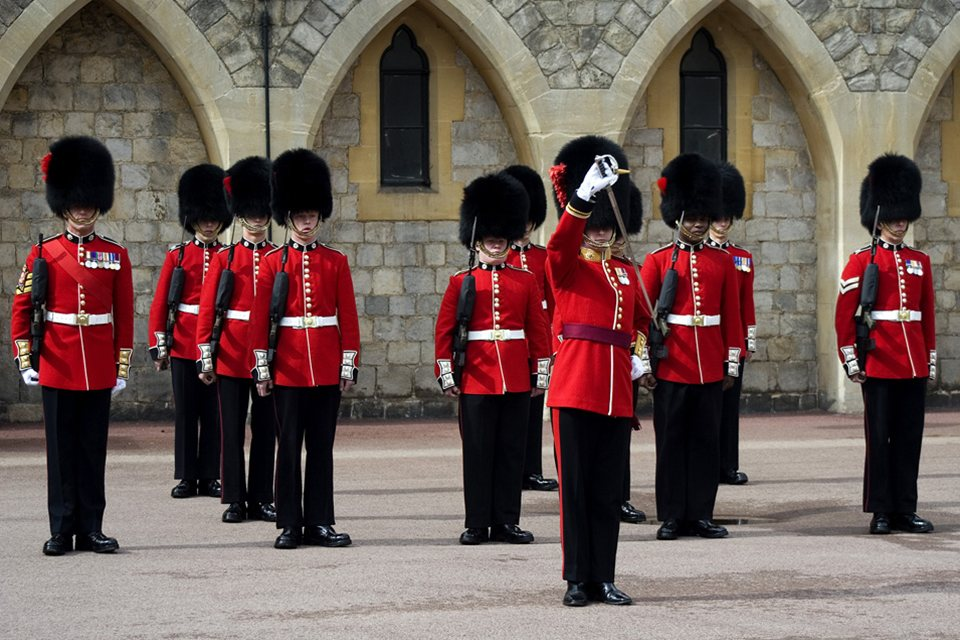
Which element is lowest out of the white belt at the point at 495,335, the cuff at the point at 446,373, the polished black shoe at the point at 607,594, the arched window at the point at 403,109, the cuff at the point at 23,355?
the polished black shoe at the point at 607,594

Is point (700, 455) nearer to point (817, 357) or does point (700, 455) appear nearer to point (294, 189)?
point (294, 189)

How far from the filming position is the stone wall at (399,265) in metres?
13.1

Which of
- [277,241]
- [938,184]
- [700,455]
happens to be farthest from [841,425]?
[700,455]

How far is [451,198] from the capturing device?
1318 centimetres

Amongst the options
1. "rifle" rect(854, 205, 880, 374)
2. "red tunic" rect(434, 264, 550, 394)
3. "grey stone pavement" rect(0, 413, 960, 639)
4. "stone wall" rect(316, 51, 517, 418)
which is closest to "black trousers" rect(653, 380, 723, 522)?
"grey stone pavement" rect(0, 413, 960, 639)

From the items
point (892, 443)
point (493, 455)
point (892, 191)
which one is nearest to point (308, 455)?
point (493, 455)

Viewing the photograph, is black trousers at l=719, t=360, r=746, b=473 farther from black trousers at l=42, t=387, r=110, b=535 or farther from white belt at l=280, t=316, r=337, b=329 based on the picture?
black trousers at l=42, t=387, r=110, b=535

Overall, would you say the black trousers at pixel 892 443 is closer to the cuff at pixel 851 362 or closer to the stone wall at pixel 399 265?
the cuff at pixel 851 362

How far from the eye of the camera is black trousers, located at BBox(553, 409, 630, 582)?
227 inches

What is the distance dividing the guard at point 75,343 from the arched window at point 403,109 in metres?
6.17

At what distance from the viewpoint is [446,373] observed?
290 inches

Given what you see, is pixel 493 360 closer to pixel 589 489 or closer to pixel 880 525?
pixel 589 489

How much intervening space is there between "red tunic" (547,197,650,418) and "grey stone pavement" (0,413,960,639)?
653 mm

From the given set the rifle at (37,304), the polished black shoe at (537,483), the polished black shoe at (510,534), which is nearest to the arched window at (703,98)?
the polished black shoe at (537,483)
